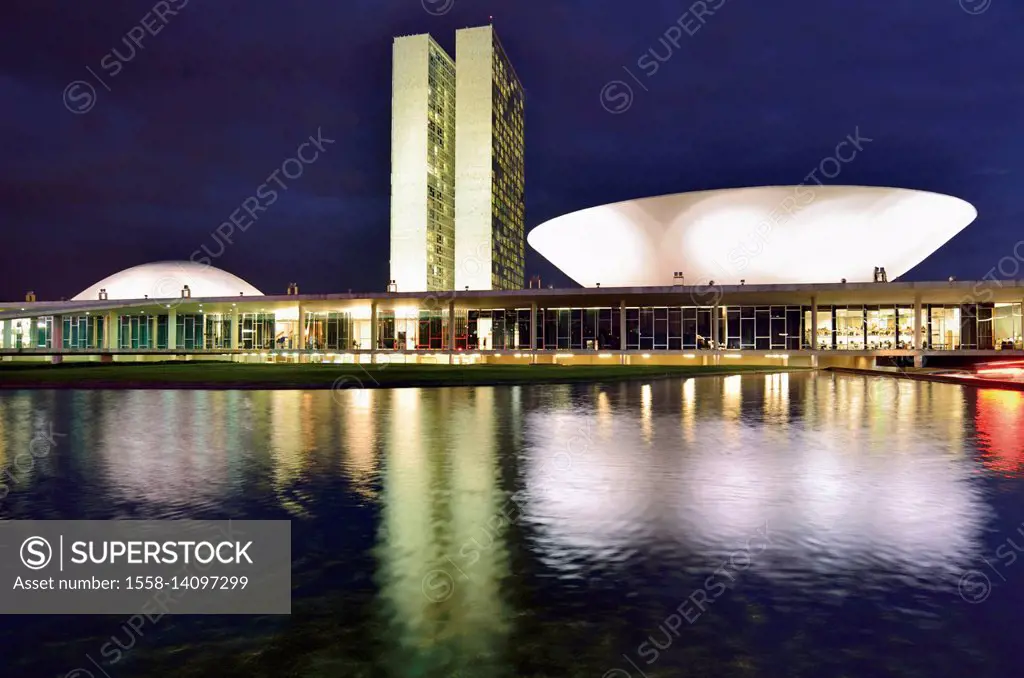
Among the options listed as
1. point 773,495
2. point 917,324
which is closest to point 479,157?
point 917,324

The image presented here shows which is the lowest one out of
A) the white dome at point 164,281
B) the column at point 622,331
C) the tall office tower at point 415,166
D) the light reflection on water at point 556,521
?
the light reflection on water at point 556,521

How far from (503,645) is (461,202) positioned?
132934 millimetres

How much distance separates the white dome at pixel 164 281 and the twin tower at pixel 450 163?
104ft

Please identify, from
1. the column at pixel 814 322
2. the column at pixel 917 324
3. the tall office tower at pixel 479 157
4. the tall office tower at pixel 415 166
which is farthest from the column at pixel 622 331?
the tall office tower at pixel 479 157

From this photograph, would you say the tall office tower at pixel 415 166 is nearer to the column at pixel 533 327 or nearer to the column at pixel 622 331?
the column at pixel 533 327

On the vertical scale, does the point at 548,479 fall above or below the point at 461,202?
below

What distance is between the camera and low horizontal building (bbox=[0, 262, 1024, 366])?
4934 centimetres

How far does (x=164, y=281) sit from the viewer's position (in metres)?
87.2

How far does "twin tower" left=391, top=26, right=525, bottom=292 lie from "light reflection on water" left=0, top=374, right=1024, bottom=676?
345ft

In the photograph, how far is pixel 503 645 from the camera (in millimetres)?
4027

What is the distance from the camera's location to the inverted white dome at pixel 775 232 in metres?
52.2

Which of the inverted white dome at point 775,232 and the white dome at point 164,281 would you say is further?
the white dome at point 164,281

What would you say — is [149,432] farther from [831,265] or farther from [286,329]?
[286,329]

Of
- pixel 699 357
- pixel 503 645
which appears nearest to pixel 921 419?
pixel 503 645
